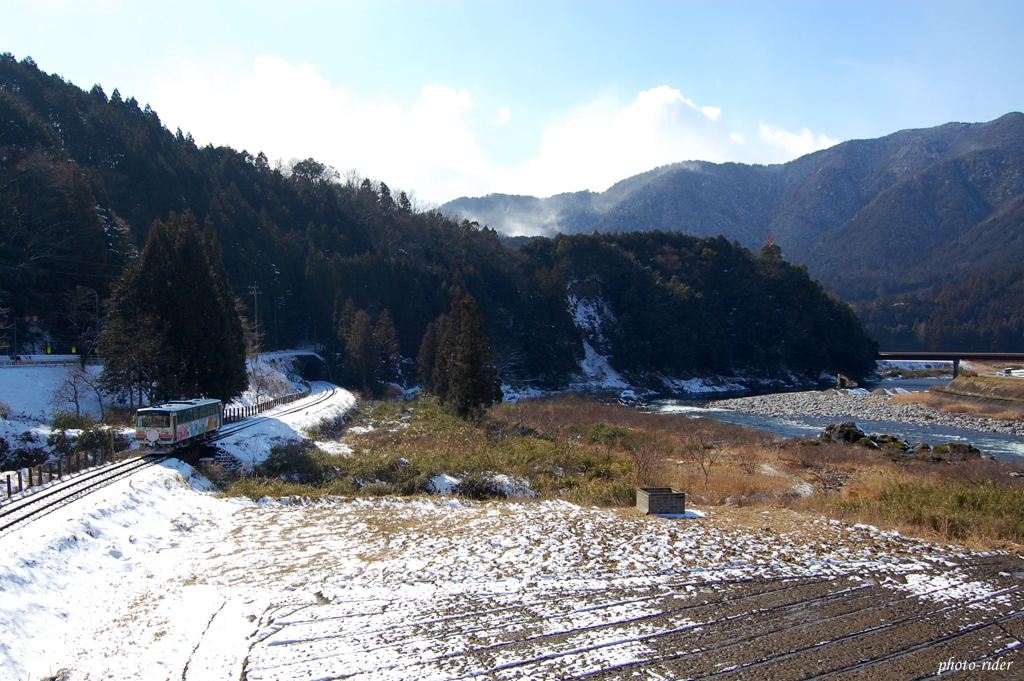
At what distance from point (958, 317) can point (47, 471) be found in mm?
175659

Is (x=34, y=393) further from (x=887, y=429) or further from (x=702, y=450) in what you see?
(x=887, y=429)

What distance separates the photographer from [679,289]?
4035 inches

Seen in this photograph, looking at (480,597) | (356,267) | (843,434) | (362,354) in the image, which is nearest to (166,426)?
(480,597)

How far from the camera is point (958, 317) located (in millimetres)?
145750

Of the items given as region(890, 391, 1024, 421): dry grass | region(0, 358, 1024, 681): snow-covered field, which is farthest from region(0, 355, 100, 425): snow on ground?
region(890, 391, 1024, 421): dry grass

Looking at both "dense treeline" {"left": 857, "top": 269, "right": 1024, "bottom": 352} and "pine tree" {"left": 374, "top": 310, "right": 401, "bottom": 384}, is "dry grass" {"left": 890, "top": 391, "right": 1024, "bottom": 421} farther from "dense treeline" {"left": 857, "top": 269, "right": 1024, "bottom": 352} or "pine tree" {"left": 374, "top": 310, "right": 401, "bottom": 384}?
"dense treeline" {"left": 857, "top": 269, "right": 1024, "bottom": 352}

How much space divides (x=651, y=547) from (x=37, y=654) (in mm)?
8836

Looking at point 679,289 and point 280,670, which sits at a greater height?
point 679,289

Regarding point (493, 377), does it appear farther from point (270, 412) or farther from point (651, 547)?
point (651, 547)

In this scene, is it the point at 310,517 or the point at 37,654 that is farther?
the point at 310,517

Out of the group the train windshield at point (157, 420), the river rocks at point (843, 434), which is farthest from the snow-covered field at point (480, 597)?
the river rocks at point (843, 434)

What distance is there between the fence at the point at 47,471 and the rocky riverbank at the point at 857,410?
46.2 m

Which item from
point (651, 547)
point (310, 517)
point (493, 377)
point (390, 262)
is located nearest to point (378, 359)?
point (390, 262)

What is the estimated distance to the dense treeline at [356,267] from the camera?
4291 centimetres
